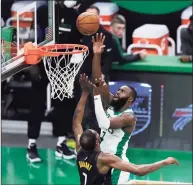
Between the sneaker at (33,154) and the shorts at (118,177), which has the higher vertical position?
the shorts at (118,177)

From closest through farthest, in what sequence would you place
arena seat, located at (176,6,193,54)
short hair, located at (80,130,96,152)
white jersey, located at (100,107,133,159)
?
short hair, located at (80,130,96,152), white jersey, located at (100,107,133,159), arena seat, located at (176,6,193,54)

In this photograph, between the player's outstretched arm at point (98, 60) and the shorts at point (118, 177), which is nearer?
the shorts at point (118, 177)

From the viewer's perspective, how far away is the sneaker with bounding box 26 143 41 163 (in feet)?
34.2

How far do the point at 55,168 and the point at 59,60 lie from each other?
1817mm

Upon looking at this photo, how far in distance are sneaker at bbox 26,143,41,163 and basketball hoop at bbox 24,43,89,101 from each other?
134cm

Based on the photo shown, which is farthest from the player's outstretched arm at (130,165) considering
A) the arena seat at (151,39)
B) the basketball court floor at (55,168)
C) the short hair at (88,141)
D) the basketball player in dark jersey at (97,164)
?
the arena seat at (151,39)

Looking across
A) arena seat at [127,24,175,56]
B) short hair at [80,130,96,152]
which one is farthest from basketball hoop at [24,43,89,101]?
arena seat at [127,24,175,56]

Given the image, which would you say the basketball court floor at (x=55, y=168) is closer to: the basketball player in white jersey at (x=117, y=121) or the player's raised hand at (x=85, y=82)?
the basketball player in white jersey at (x=117, y=121)

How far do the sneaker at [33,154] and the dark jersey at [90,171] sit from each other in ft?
10.7

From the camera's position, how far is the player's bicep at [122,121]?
7766mm

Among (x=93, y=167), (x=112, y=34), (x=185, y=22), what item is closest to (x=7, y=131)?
(x=112, y=34)

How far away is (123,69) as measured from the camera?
427 inches

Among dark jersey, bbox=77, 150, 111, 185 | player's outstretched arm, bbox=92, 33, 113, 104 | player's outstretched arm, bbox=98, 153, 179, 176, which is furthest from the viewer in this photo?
player's outstretched arm, bbox=92, 33, 113, 104

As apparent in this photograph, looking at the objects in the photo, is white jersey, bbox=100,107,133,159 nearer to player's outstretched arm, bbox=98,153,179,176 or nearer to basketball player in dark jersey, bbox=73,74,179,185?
basketball player in dark jersey, bbox=73,74,179,185
